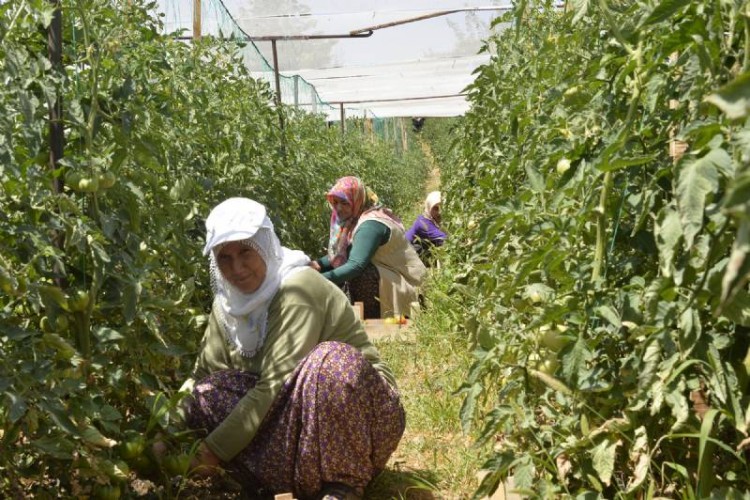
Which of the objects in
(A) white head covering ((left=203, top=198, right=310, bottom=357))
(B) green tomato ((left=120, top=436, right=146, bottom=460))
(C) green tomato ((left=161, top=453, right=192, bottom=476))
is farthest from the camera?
(A) white head covering ((left=203, top=198, right=310, bottom=357))

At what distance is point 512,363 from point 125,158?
3.35 ft

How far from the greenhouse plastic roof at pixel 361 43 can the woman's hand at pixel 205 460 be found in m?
4.88

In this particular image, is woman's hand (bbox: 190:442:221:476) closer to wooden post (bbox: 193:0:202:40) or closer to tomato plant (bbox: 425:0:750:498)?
tomato plant (bbox: 425:0:750:498)

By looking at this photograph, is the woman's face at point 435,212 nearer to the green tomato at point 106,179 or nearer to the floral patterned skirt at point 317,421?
the floral patterned skirt at point 317,421

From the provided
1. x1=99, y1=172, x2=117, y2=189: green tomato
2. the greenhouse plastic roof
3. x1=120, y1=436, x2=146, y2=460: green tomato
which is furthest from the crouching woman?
the greenhouse plastic roof

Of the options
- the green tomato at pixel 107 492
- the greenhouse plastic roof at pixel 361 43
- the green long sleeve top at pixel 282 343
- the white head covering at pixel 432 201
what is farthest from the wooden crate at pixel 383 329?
the greenhouse plastic roof at pixel 361 43

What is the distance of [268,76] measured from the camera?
9664 millimetres

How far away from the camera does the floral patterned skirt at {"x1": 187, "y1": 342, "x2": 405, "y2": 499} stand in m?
2.56

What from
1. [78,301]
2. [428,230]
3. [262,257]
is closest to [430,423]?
[262,257]

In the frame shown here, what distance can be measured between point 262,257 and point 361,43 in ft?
31.7

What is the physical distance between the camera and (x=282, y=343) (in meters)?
2.66

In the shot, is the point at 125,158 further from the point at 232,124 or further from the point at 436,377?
the point at 232,124

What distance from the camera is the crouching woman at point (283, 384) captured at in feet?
8.46

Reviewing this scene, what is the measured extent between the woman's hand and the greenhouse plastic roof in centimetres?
488
